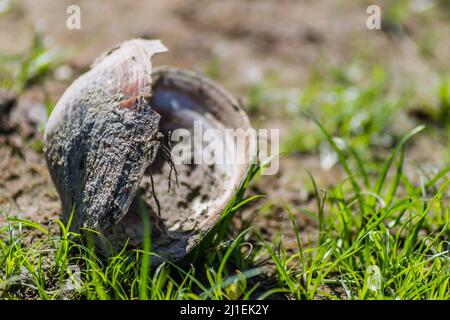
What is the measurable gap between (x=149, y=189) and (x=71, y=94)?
1.95 feet

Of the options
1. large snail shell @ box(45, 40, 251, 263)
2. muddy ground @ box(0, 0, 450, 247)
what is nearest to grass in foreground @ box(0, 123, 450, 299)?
large snail shell @ box(45, 40, 251, 263)

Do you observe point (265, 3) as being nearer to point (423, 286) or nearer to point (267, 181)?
point (267, 181)

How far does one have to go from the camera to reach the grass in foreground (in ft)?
7.25

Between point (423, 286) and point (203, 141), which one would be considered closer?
point (423, 286)

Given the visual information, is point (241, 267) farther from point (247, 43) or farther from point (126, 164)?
point (247, 43)

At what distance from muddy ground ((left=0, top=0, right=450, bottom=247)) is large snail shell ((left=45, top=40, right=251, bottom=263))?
0.62 meters

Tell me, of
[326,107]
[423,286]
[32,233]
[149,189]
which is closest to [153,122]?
[149,189]

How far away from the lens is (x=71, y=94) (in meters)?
2.47

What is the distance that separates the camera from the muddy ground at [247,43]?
3.45m

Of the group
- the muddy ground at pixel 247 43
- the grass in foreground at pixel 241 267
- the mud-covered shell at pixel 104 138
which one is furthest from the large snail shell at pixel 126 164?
the muddy ground at pixel 247 43

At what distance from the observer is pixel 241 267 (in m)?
2.48

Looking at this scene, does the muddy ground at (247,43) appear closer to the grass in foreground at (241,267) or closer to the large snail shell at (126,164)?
the large snail shell at (126,164)

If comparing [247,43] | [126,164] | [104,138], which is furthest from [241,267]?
[247,43]

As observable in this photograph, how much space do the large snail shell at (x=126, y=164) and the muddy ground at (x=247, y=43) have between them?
0.62 meters
